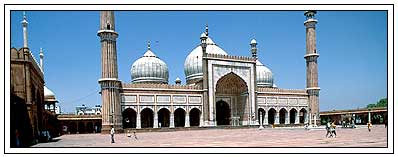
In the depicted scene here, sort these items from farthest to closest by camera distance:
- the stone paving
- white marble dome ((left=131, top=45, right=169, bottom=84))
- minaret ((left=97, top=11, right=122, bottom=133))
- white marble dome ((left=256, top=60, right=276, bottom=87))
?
1. white marble dome ((left=256, top=60, right=276, bottom=87))
2. white marble dome ((left=131, top=45, right=169, bottom=84))
3. minaret ((left=97, top=11, right=122, bottom=133))
4. the stone paving

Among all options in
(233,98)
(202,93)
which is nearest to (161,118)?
(202,93)

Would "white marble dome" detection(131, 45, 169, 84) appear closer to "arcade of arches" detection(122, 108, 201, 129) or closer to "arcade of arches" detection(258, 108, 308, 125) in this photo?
"arcade of arches" detection(122, 108, 201, 129)

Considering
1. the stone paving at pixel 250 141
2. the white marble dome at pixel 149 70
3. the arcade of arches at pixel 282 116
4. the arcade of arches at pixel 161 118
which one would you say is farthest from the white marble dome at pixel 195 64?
the stone paving at pixel 250 141

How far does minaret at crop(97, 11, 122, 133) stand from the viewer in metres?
22.2

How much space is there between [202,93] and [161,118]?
332 centimetres

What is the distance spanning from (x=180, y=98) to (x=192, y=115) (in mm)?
2985

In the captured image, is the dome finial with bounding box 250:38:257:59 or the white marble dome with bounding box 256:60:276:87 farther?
the white marble dome with bounding box 256:60:276:87

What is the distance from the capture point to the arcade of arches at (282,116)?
29.8 metres

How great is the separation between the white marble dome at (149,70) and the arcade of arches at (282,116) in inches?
301

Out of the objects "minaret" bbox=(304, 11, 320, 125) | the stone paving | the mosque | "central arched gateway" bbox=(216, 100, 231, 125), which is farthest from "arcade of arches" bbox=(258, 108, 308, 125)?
the stone paving
